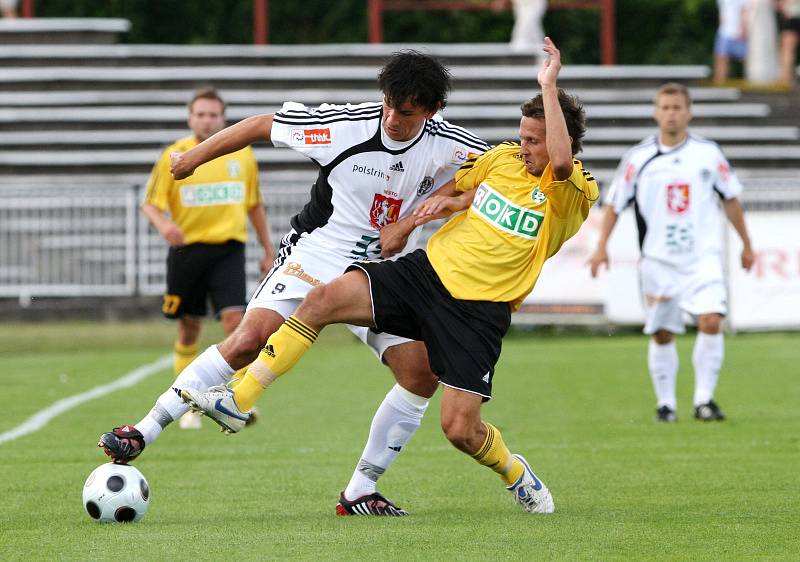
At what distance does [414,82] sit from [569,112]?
2.36 ft

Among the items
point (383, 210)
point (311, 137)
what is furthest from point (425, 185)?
point (311, 137)

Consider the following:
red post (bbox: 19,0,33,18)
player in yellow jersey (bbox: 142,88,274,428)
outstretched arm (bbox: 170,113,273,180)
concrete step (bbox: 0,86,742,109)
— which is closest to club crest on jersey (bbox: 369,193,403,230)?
outstretched arm (bbox: 170,113,273,180)

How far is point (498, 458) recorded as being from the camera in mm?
7047

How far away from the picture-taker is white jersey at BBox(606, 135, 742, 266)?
11297 millimetres

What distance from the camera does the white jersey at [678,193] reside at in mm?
11297

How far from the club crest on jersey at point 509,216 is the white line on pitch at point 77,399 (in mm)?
4326

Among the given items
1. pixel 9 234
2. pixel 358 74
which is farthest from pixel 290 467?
pixel 358 74

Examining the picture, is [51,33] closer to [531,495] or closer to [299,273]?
[299,273]

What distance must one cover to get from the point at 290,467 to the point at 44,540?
2.67m

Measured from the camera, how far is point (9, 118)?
81.2ft

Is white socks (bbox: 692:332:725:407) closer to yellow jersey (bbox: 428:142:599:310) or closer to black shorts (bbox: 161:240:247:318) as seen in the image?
black shorts (bbox: 161:240:247:318)

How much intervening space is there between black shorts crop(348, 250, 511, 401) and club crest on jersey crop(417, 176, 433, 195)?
457 millimetres

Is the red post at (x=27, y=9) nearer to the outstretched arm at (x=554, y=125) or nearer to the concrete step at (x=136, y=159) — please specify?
the concrete step at (x=136, y=159)

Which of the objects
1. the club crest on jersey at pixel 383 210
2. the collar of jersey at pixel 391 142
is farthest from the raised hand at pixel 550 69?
the club crest on jersey at pixel 383 210
